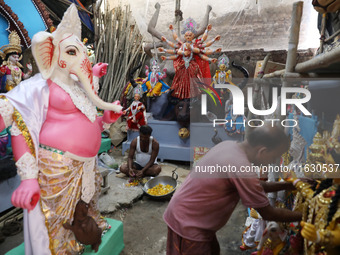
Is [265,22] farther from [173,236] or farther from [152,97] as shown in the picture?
[173,236]

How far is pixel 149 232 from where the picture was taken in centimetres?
270

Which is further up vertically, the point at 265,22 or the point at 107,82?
the point at 265,22

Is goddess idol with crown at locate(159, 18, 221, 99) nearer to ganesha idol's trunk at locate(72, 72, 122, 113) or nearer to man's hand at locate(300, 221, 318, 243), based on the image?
ganesha idol's trunk at locate(72, 72, 122, 113)

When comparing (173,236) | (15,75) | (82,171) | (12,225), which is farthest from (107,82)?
(173,236)

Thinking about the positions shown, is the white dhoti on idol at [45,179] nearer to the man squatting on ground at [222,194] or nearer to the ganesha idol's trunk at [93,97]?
the ganesha idol's trunk at [93,97]

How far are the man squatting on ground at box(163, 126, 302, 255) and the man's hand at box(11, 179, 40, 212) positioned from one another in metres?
0.82

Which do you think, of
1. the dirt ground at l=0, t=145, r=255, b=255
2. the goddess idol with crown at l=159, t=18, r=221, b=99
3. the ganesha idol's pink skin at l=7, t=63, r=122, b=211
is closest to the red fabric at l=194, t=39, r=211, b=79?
the goddess idol with crown at l=159, t=18, r=221, b=99

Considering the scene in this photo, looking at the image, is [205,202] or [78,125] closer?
[205,202]

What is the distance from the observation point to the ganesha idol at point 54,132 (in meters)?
1.47

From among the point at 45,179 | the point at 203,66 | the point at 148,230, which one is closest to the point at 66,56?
the point at 45,179

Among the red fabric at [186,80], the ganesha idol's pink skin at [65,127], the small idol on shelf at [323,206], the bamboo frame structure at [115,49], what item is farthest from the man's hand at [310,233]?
the bamboo frame structure at [115,49]

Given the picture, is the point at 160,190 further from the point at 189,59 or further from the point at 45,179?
the point at 189,59

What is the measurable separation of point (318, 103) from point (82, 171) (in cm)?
170

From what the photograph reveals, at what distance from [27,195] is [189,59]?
3736 mm
